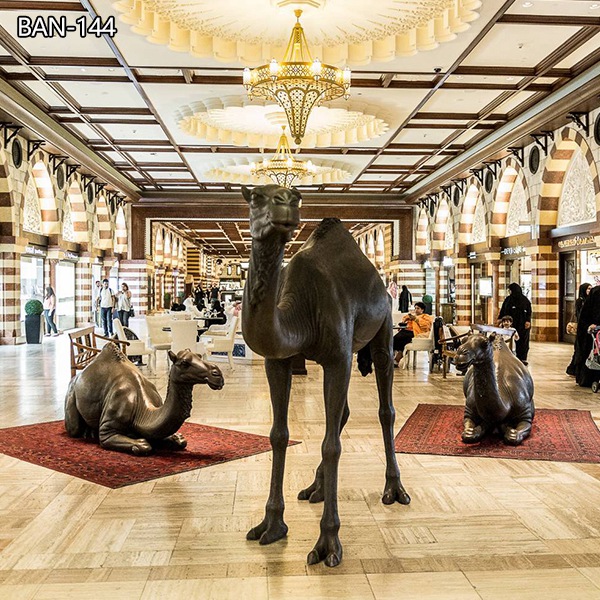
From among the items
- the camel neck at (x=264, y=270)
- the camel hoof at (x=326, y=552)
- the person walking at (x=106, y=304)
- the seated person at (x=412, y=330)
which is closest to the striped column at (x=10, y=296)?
the person walking at (x=106, y=304)

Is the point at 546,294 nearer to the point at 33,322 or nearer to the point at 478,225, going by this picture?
the point at 478,225

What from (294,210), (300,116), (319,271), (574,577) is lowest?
(574,577)

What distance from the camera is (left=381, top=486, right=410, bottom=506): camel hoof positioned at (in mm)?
3791

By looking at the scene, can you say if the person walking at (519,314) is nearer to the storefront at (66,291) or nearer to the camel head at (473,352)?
the camel head at (473,352)

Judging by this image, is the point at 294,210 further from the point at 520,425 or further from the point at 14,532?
the point at 520,425

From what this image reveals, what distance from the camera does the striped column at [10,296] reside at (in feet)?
48.1

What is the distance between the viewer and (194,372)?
181 inches

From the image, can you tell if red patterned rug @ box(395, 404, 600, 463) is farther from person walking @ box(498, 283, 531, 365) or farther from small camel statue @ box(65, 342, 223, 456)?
person walking @ box(498, 283, 531, 365)

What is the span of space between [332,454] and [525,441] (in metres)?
2.73

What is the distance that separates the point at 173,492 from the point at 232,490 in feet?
1.11

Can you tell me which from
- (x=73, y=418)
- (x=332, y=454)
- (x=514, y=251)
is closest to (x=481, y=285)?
(x=514, y=251)

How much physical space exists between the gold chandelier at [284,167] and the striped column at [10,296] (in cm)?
562

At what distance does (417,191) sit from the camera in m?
23.0

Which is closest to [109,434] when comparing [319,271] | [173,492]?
[173,492]
